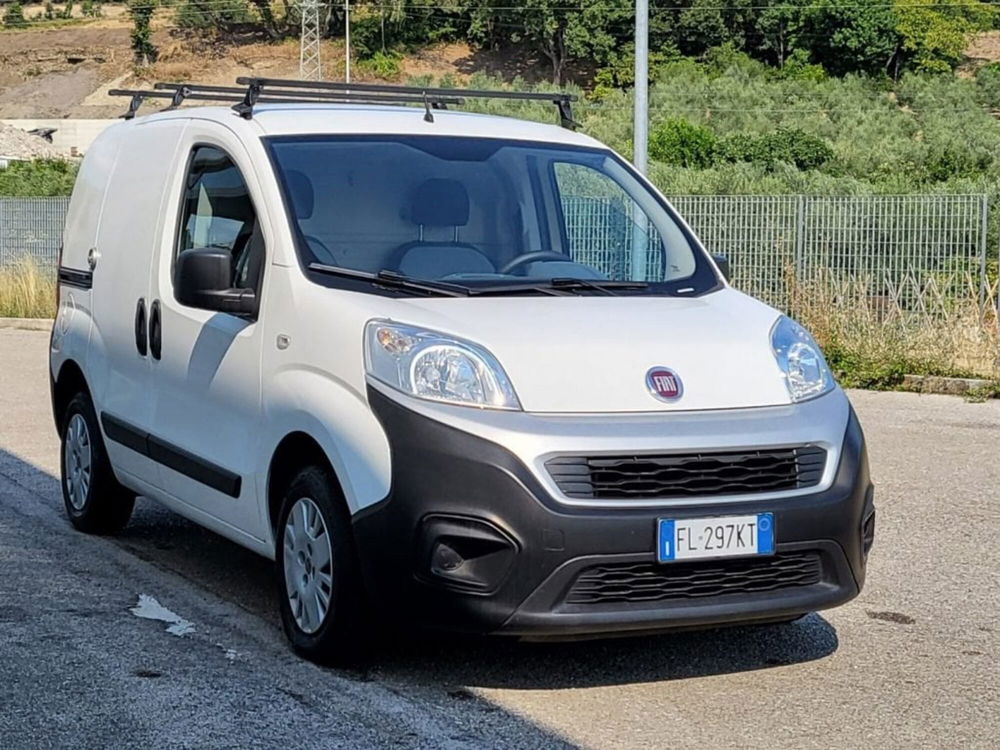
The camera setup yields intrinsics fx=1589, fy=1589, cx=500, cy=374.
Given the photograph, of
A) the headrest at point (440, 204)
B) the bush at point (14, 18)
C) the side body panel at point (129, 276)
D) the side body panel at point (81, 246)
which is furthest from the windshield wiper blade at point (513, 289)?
the bush at point (14, 18)

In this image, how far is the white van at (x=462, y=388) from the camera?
482cm

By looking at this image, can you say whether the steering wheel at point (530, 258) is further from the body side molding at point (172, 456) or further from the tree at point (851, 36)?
the tree at point (851, 36)

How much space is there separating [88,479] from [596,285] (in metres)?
3.09

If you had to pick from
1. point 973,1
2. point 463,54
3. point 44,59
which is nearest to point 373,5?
point 463,54

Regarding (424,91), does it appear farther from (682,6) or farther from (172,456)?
(682,6)

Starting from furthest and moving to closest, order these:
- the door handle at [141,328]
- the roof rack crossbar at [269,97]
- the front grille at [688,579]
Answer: the roof rack crossbar at [269,97] < the door handle at [141,328] < the front grille at [688,579]

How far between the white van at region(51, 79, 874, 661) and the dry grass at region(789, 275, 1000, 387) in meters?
8.92

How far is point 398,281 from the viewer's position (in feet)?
18.1

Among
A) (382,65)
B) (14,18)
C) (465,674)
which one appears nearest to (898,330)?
(465,674)

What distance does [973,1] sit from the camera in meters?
99.1

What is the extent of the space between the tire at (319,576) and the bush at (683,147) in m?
38.8

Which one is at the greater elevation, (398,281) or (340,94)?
(340,94)

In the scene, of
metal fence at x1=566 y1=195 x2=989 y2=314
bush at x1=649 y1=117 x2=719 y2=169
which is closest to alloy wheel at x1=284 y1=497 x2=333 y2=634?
metal fence at x1=566 y1=195 x2=989 y2=314

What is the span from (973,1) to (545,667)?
10112 cm
